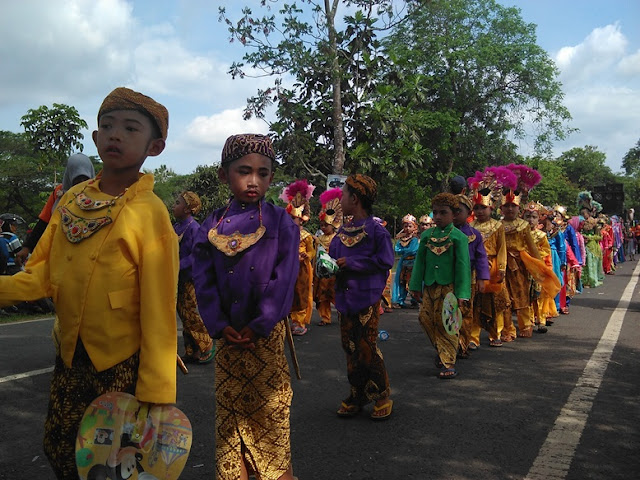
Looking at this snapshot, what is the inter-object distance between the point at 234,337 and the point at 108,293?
915 millimetres

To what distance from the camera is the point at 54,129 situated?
51.6 feet

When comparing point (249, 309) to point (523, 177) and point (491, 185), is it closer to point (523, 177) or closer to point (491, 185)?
point (491, 185)

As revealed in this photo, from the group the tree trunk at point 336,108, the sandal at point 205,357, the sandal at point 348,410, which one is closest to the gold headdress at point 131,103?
the sandal at point 348,410

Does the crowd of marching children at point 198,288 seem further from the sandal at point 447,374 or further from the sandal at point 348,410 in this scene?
the sandal at point 447,374

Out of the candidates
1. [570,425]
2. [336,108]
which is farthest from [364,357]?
[336,108]

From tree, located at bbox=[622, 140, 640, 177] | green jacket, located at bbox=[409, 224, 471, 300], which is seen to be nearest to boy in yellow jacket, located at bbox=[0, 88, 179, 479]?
A: green jacket, located at bbox=[409, 224, 471, 300]

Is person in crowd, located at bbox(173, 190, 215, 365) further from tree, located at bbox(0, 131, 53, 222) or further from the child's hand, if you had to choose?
tree, located at bbox(0, 131, 53, 222)

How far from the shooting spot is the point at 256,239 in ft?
11.0

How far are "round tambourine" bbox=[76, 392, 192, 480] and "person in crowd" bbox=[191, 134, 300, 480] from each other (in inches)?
35.8

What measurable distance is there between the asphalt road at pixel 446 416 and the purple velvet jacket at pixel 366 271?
3.23ft

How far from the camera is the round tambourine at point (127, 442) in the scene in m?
2.38

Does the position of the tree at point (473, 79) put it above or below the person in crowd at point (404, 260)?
above

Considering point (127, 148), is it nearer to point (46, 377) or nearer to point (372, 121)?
point (46, 377)

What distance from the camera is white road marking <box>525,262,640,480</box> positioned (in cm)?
412
